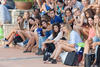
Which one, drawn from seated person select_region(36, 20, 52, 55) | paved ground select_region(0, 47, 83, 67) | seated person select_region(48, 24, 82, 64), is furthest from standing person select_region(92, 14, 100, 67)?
seated person select_region(36, 20, 52, 55)

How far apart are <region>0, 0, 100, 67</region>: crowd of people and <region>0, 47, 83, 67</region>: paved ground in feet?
0.88

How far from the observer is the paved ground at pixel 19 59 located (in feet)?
27.3

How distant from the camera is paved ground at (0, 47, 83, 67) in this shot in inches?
328

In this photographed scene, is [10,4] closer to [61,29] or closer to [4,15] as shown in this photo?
[4,15]

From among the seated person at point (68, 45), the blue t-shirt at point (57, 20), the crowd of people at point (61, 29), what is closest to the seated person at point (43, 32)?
the crowd of people at point (61, 29)

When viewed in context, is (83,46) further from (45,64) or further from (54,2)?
(54,2)

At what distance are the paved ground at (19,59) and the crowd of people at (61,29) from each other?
27 centimetres

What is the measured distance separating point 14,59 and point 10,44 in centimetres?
301

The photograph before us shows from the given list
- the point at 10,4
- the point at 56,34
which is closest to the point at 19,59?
the point at 56,34

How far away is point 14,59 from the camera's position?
923cm

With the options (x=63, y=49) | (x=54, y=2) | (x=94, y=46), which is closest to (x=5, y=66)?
(x=63, y=49)

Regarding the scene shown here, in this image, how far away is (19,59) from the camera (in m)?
9.21

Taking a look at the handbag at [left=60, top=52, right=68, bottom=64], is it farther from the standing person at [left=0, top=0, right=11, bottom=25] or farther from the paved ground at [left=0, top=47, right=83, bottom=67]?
the standing person at [left=0, top=0, right=11, bottom=25]

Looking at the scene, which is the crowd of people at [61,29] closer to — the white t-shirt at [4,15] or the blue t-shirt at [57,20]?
the blue t-shirt at [57,20]
